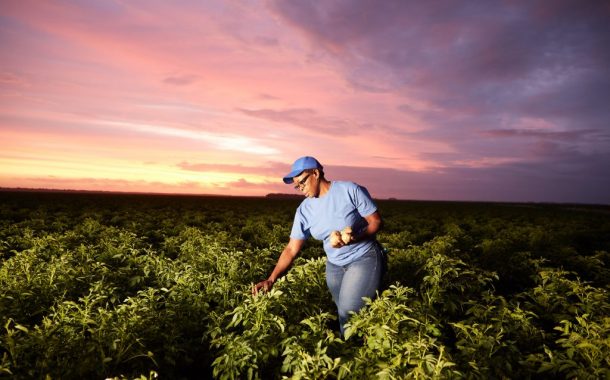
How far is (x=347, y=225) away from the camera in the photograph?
11.9ft

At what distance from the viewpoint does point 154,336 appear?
12.3 feet

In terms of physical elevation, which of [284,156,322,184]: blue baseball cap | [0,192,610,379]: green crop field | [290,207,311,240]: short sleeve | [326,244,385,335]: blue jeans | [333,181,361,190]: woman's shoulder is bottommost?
[0,192,610,379]: green crop field

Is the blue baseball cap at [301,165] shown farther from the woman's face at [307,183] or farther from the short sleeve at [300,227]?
the short sleeve at [300,227]

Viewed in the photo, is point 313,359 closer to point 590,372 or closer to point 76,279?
point 590,372

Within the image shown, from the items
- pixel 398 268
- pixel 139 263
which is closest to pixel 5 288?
pixel 139 263

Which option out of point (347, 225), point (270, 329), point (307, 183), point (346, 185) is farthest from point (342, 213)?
point (270, 329)

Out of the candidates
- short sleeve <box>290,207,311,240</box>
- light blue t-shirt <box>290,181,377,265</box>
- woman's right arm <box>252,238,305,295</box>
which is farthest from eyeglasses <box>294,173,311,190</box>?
woman's right arm <box>252,238,305,295</box>

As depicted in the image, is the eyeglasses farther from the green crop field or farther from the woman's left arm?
the green crop field

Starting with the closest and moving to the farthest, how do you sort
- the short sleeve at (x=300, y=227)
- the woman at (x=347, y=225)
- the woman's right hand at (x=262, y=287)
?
the woman at (x=347, y=225) < the woman's right hand at (x=262, y=287) < the short sleeve at (x=300, y=227)

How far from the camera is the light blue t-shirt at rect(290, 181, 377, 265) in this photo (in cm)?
355

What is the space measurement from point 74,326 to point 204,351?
57.6 inches

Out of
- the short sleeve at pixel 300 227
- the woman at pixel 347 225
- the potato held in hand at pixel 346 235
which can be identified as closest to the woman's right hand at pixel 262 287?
the short sleeve at pixel 300 227

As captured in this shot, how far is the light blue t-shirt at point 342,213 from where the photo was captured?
140 inches

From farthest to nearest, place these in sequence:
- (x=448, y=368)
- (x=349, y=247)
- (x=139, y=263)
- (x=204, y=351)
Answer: (x=139, y=263) < (x=204, y=351) < (x=349, y=247) < (x=448, y=368)
